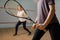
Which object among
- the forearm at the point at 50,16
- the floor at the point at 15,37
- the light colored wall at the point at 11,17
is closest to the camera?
the forearm at the point at 50,16

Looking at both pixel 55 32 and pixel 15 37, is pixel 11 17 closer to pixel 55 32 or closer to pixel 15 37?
pixel 15 37

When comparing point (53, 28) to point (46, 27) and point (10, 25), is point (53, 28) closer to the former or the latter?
point (46, 27)

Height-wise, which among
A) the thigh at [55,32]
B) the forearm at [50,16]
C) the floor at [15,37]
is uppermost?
the forearm at [50,16]

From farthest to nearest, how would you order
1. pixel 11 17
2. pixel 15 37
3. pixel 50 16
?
pixel 11 17, pixel 15 37, pixel 50 16

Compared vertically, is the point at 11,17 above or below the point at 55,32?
below

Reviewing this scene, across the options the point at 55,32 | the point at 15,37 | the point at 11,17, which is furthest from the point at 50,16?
the point at 11,17

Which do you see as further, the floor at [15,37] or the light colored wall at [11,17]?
the light colored wall at [11,17]

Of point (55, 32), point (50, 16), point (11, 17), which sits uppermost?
point (50, 16)

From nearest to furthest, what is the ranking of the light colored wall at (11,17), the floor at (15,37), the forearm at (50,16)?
1. the forearm at (50,16)
2. the floor at (15,37)
3. the light colored wall at (11,17)

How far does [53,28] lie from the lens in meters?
1.26

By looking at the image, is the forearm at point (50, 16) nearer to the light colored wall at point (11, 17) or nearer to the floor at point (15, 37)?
the floor at point (15, 37)

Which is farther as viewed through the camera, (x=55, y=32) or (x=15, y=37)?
(x=15, y=37)

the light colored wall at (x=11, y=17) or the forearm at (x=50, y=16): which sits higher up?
the forearm at (x=50, y=16)

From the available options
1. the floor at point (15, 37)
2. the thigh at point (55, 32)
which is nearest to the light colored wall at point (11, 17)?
the floor at point (15, 37)
